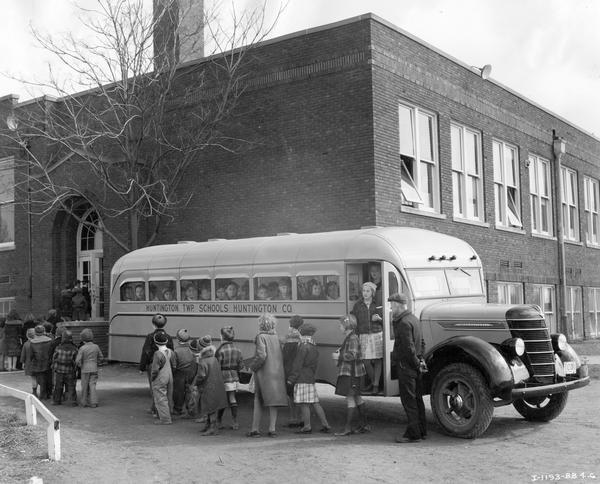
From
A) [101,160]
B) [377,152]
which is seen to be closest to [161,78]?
[101,160]

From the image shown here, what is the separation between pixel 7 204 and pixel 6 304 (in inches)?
121

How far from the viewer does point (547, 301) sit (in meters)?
23.7

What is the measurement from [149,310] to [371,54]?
279 inches

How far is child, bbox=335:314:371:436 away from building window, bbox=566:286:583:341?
54.1 feet

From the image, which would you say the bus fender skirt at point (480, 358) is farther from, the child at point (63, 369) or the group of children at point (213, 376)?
the child at point (63, 369)

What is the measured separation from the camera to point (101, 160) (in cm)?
Result: 1739

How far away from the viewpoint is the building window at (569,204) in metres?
25.5

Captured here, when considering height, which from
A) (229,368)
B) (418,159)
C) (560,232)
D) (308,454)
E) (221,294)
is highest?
(418,159)

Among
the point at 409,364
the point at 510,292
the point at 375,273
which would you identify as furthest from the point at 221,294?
the point at 510,292

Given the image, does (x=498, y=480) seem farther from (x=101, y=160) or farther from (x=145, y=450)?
(x=101, y=160)

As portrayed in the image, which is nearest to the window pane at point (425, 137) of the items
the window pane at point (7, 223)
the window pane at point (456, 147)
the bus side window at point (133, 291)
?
the window pane at point (456, 147)

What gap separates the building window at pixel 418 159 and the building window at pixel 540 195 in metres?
6.06

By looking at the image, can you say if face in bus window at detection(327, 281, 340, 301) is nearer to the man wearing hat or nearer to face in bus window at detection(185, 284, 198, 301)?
the man wearing hat

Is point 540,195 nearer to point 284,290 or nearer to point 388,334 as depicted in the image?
point 284,290
